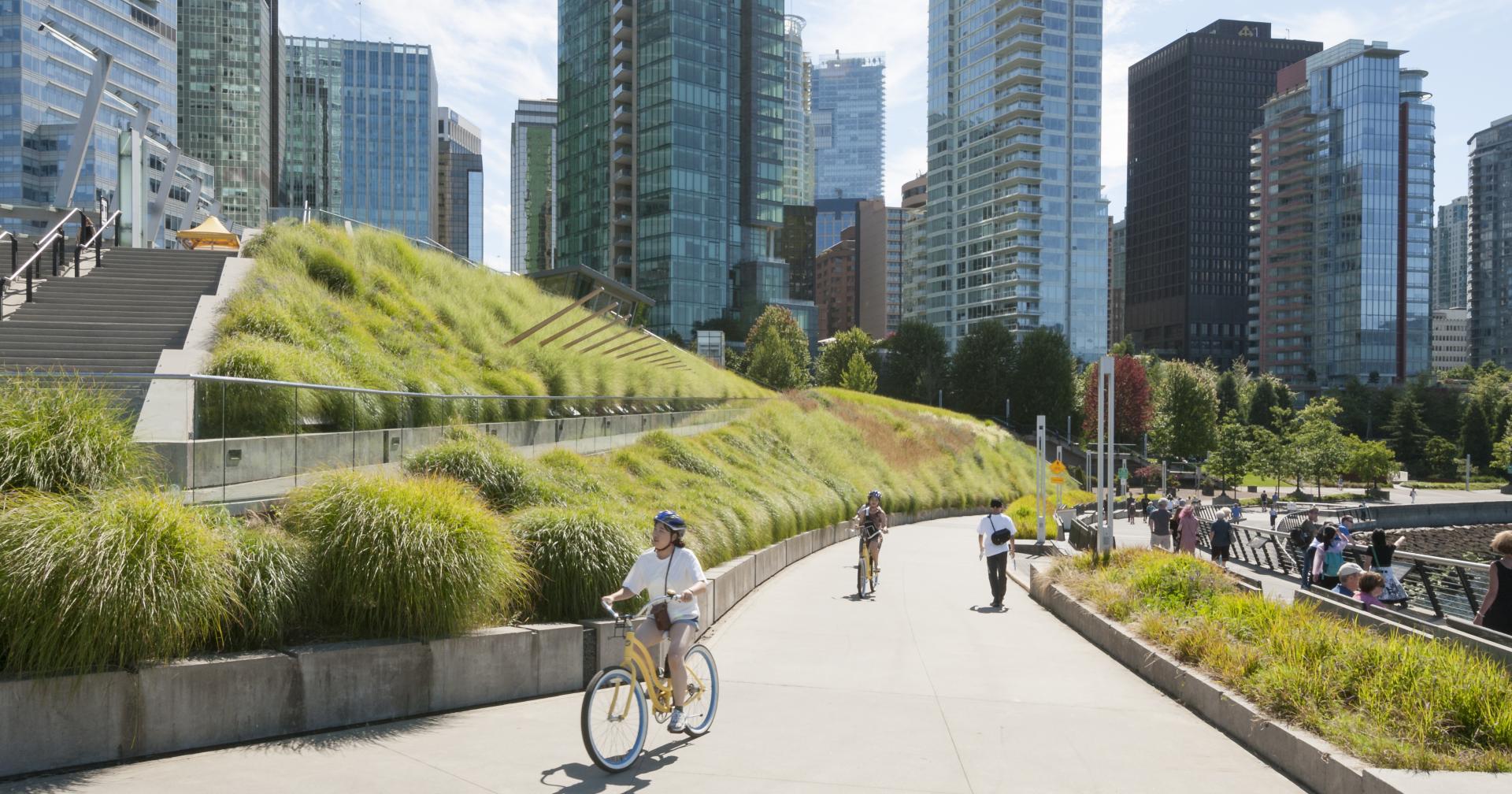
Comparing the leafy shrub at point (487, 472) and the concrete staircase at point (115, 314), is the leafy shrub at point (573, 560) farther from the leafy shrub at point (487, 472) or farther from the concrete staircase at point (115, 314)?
the concrete staircase at point (115, 314)

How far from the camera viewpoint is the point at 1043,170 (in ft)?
446

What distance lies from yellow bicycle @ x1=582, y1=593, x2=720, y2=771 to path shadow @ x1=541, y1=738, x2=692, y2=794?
2.6 inches

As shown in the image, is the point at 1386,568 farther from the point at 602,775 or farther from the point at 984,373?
the point at 984,373

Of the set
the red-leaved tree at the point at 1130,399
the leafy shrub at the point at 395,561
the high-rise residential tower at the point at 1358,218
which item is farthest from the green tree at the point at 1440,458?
the leafy shrub at the point at 395,561

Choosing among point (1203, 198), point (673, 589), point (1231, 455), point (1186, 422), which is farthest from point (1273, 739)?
point (1203, 198)

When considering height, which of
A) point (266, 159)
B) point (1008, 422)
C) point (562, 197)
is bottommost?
point (1008, 422)

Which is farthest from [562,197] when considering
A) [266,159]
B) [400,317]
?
[400,317]

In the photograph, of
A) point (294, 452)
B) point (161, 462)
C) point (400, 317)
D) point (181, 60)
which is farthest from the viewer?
point (181, 60)

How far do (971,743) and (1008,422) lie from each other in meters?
80.2

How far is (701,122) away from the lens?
97438 millimetres

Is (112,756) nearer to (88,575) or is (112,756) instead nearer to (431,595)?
(88,575)

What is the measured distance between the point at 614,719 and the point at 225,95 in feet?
538

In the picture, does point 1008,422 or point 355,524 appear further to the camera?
point 1008,422

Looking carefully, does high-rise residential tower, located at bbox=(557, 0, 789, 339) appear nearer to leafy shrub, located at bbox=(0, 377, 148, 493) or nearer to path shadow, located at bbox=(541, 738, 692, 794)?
leafy shrub, located at bbox=(0, 377, 148, 493)
